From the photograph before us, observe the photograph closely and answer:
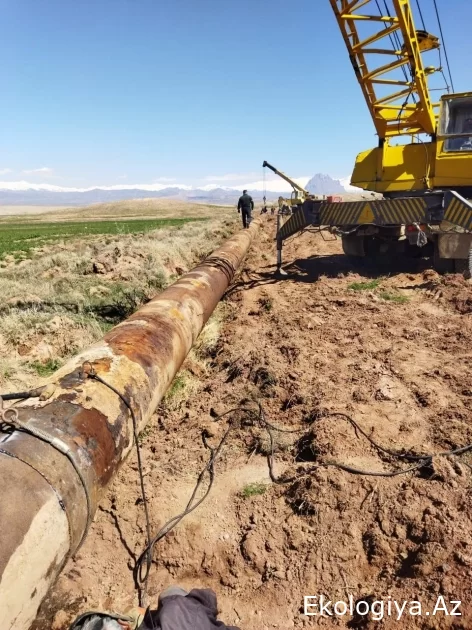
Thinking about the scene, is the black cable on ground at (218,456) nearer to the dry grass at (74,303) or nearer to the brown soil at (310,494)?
the brown soil at (310,494)

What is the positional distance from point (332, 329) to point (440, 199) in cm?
357

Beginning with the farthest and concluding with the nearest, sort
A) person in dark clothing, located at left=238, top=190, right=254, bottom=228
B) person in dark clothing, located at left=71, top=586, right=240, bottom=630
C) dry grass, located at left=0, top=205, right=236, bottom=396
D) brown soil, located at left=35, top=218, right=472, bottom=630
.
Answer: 1. person in dark clothing, located at left=238, top=190, right=254, bottom=228
2. dry grass, located at left=0, top=205, right=236, bottom=396
3. brown soil, located at left=35, top=218, right=472, bottom=630
4. person in dark clothing, located at left=71, top=586, right=240, bottom=630

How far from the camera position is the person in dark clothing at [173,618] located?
2115mm

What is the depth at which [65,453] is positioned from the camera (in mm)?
2592

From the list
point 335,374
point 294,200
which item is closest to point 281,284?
point 335,374

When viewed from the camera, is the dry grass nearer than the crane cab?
Yes

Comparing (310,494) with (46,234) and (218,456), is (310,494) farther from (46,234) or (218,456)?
(46,234)

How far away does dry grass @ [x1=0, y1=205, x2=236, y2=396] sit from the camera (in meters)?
5.86

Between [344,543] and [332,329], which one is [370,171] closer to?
[332,329]

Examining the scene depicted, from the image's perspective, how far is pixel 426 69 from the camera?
9469mm

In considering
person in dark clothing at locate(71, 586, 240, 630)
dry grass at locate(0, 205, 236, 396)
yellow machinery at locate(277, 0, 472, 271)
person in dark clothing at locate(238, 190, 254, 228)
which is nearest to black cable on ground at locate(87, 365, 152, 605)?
person in dark clothing at locate(71, 586, 240, 630)

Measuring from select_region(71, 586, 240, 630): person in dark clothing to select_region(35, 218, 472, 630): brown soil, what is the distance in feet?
1.49

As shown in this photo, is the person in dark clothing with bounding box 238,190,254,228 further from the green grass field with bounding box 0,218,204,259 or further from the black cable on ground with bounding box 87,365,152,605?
the black cable on ground with bounding box 87,365,152,605

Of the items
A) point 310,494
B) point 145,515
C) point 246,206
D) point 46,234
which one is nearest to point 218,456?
point 145,515
